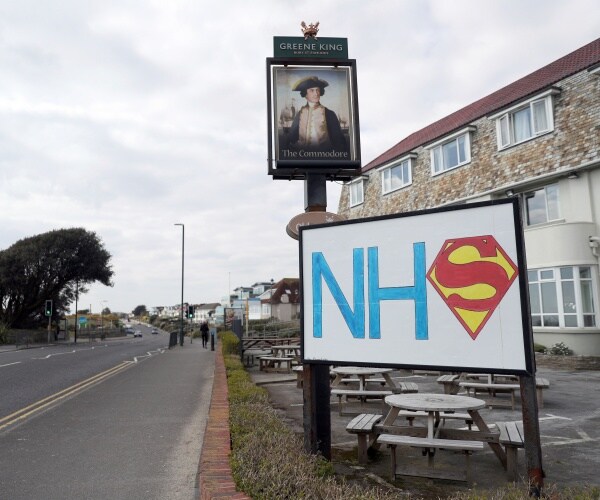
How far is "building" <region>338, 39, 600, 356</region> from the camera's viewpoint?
17.5m

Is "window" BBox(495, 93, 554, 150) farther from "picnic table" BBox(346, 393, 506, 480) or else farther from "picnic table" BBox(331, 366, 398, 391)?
"picnic table" BBox(346, 393, 506, 480)

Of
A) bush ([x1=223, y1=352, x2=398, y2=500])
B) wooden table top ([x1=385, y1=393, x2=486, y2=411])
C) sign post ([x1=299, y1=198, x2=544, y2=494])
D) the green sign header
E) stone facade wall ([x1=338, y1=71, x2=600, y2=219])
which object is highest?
stone facade wall ([x1=338, y1=71, x2=600, y2=219])

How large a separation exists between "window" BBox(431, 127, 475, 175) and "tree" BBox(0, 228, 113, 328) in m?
36.6

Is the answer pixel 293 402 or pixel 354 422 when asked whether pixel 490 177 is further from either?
pixel 354 422

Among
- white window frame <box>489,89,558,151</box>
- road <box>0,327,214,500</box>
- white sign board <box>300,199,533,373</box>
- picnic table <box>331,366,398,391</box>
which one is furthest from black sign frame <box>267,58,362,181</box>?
white window frame <box>489,89,558,151</box>

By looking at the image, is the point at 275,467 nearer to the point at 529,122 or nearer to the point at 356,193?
the point at 529,122

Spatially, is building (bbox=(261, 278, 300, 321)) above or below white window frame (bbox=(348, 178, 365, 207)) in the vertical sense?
below

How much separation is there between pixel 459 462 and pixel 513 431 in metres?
0.82

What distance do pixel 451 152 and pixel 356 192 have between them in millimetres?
9006

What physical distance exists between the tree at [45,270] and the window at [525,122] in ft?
133

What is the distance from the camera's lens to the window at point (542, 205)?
1933 cm

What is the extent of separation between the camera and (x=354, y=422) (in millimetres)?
5980

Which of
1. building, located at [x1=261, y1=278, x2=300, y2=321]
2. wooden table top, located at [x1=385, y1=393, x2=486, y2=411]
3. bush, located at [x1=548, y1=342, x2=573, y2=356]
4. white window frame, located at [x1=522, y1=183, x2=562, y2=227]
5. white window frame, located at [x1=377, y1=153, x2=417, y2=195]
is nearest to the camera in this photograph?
wooden table top, located at [x1=385, y1=393, x2=486, y2=411]

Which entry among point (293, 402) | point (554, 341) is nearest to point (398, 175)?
point (554, 341)
